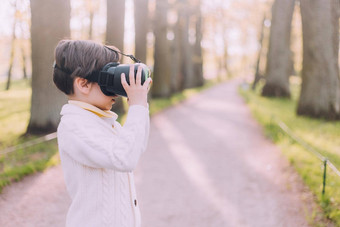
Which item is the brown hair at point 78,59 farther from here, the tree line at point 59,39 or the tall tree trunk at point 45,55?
the tall tree trunk at point 45,55

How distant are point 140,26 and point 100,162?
499 inches

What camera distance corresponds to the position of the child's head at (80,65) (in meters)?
1.58

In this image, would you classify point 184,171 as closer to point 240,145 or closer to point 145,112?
point 240,145

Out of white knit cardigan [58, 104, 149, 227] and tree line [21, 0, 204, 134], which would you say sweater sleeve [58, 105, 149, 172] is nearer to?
white knit cardigan [58, 104, 149, 227]

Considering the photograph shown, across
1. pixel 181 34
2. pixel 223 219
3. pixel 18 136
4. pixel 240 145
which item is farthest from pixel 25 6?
pixel 181 34

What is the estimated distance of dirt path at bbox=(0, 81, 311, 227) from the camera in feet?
13.5

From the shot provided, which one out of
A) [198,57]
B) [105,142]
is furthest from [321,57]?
[198,57]

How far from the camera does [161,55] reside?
54.0 feet

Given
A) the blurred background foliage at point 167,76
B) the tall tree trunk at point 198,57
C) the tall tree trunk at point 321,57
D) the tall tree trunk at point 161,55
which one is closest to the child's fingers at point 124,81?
the blurred background foliage at point 167,76

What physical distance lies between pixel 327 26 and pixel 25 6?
7635 millimetres

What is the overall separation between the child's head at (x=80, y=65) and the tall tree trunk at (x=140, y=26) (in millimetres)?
11890

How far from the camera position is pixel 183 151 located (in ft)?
24.5

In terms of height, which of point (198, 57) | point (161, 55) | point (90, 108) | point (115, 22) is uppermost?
point (115, 22)

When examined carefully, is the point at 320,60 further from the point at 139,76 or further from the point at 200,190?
the point at 139,76
